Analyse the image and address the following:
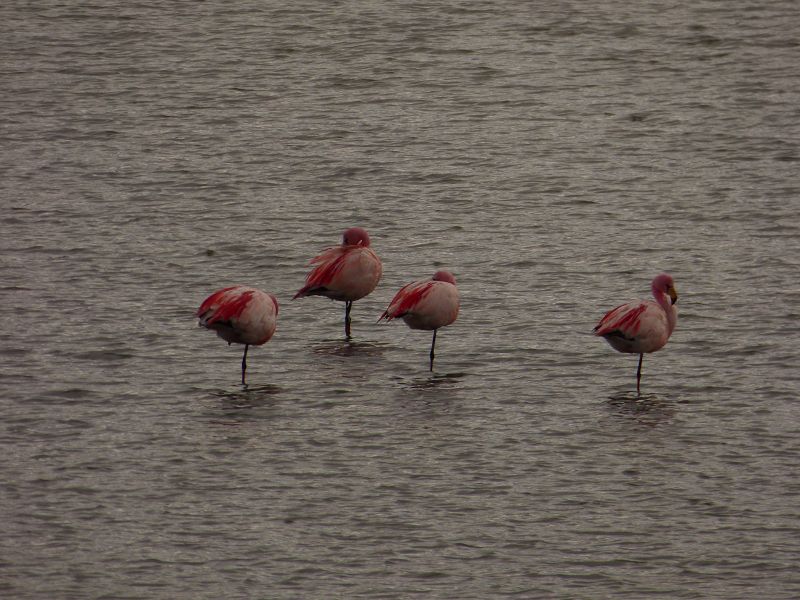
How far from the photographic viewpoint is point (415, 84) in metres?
26.9

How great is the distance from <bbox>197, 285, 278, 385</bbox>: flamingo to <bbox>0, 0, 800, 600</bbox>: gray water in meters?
0.44

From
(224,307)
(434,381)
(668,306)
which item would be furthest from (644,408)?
(224,307)

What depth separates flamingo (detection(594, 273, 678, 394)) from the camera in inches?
588

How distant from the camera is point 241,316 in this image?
15055 millimetres

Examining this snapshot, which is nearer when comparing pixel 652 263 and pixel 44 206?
pixel 652 263

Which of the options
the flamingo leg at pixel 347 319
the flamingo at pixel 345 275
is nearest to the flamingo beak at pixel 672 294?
the flamingo at pixel 345 275

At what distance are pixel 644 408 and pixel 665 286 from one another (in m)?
1.49

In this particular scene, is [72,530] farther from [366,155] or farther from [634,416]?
[366,155]

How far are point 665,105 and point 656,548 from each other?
14.8 meters

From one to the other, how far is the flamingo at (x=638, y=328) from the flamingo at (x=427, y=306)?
1500 mm

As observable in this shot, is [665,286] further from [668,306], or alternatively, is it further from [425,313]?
[425,313]

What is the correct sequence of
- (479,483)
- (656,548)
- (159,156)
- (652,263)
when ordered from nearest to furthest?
(656,548), (479,483), (652,263), (159,156)

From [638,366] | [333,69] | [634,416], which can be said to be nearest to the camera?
[634,416]

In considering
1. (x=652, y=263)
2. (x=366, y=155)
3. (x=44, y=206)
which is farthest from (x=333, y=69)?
(x=652, y=263)
